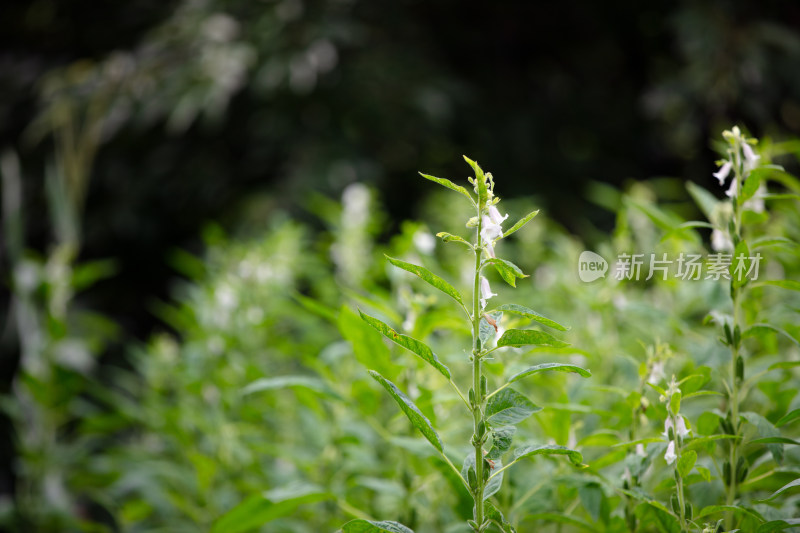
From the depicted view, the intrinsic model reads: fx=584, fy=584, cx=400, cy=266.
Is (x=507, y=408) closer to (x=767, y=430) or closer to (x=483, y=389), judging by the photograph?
(x=483, y=389)

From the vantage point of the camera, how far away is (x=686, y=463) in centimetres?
48

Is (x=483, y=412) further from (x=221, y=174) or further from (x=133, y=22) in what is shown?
(x=133, y=22)

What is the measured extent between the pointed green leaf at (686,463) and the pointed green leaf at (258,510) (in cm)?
38

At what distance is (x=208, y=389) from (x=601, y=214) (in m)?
2.20

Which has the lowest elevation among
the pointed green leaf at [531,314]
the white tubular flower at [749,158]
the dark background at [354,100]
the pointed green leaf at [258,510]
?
the pointed green leaf at [258,510]

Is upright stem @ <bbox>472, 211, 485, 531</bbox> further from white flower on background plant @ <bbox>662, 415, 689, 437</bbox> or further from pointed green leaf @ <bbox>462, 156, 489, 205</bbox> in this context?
white flower on background plant @ <bbox>662, 415, 689, 437</bbox>

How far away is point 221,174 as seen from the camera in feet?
9.72

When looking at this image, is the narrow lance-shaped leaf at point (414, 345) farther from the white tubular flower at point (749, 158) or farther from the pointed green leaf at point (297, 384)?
the white tubular flower at point (749, 158)

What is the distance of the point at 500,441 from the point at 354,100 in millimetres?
2571

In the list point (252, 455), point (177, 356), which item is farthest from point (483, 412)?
point (177, 356)

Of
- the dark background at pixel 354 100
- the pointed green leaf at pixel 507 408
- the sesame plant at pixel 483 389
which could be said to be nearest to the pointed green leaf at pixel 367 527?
the sesame plant at pixel 483 389

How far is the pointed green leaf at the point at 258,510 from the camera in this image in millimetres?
675

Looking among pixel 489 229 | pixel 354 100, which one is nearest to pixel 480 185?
pixel 489 229

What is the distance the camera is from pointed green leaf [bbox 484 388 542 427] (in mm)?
494
